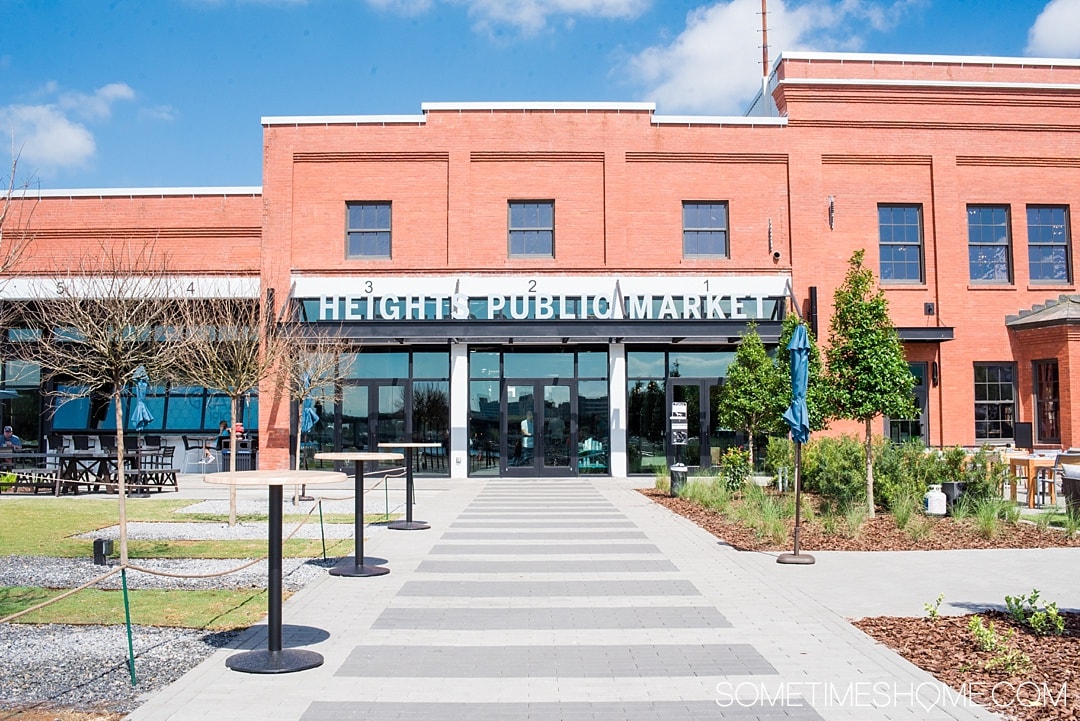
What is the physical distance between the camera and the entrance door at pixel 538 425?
26562 mm

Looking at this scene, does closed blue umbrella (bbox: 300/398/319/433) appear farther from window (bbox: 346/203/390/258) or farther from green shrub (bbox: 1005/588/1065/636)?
green shrub (bbox: 1005/588/1065/636)

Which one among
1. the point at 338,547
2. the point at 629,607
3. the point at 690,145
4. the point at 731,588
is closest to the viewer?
the point at 629,607

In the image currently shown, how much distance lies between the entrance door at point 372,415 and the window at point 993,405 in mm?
16368

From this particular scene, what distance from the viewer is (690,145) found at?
2695cm

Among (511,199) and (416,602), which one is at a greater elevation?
(511,199)

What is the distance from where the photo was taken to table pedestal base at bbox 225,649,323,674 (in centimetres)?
673

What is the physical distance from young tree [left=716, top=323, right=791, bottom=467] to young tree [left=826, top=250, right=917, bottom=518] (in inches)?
208

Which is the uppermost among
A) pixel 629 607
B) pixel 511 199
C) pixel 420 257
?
pixel 511 199

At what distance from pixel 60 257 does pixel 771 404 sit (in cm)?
2168

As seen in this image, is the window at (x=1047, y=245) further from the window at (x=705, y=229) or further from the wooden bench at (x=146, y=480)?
the wooden bench at (x=146, y=480)

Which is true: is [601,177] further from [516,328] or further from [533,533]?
[533,533]

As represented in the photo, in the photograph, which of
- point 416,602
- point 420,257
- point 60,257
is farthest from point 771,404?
point 60,257

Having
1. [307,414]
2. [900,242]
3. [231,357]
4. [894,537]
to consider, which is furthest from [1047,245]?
[231,357]

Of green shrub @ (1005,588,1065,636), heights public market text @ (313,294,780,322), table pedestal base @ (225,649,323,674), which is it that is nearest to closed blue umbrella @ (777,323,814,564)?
green shrub @ (1005,588,1065,636)
